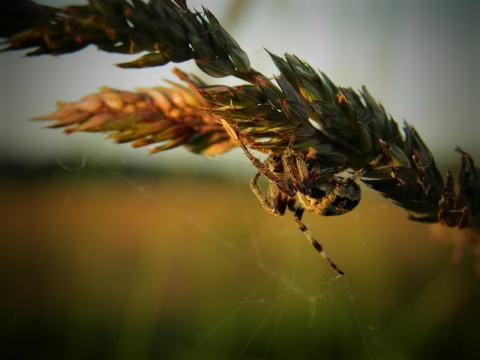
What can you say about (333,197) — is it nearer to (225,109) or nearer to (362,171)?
(362,171)

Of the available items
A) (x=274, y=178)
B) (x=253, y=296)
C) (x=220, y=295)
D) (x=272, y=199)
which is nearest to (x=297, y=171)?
(x=274, y=178)

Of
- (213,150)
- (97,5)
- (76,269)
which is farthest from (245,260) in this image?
(97,5)

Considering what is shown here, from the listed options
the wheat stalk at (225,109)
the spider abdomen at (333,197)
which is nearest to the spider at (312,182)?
the spider abdomen at (333,197)

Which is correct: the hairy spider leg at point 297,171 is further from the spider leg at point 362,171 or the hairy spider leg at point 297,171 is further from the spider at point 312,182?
the spider leg at point 362,171

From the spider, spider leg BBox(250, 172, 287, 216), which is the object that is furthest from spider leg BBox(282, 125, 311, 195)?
spider leg BBox(250, 172, 287, 216)

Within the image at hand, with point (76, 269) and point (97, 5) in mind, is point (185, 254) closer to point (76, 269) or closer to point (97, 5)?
point (76, 269)

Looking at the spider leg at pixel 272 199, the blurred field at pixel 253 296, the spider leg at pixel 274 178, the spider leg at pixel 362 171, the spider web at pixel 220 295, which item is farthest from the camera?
the spider web at pixel 220 295

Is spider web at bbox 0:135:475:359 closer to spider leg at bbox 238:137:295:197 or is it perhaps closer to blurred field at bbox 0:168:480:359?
blurred field at bbox 0:168:480:359
